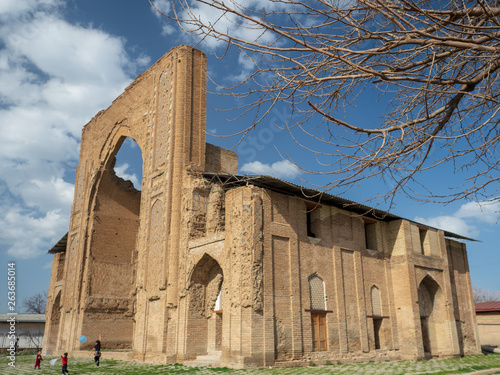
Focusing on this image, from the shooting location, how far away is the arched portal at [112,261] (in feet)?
69.3

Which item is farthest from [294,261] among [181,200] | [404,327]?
[404,327]

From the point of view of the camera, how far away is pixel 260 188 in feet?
46.5

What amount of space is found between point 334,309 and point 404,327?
403 centimetres

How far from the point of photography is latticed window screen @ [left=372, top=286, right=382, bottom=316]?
57.0 feet

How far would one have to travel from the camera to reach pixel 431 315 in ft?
63.3

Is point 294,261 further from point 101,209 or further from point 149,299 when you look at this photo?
point 101,209

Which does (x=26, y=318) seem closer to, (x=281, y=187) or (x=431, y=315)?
(x=281, y=187)

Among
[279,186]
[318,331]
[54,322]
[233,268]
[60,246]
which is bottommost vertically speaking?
[318,331]

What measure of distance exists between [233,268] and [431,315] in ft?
34.4

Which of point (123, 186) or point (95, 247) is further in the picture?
point (123, 186)

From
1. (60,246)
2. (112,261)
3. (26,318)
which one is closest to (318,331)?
Answer: (112,261)

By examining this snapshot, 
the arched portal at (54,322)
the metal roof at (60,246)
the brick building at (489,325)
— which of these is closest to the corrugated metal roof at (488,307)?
the brick building at (489,325)

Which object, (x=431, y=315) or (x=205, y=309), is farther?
(x=431, y=315)

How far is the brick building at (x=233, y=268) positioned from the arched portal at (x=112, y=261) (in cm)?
7
